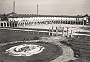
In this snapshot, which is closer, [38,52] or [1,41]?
[38,52]

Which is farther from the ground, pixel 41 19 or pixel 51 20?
pixel 41 19

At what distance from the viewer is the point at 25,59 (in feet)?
26.6

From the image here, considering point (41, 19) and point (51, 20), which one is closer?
point (41, 19)

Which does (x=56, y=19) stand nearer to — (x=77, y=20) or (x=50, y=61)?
(x=77, y=20)

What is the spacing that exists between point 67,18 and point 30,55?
28.3 meters

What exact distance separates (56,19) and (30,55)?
28.7m

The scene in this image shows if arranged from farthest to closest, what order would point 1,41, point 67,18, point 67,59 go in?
→ 1. point 67,18
2. point 1,41
3. point 67,59

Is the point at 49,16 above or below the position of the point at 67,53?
above

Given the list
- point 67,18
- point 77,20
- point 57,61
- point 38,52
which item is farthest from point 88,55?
point 67,18

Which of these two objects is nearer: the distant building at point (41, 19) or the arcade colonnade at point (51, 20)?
the distant building at point (41, 19)

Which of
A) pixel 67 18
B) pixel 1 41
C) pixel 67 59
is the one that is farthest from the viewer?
pixel 67 18

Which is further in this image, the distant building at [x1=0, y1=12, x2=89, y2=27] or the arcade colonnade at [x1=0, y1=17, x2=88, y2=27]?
the arcade colonnade at [x1=0, y1=17, x2=88, y2=27]

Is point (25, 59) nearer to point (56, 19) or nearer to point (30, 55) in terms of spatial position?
point (30, 55)

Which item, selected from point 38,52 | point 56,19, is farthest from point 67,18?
point 38,52
